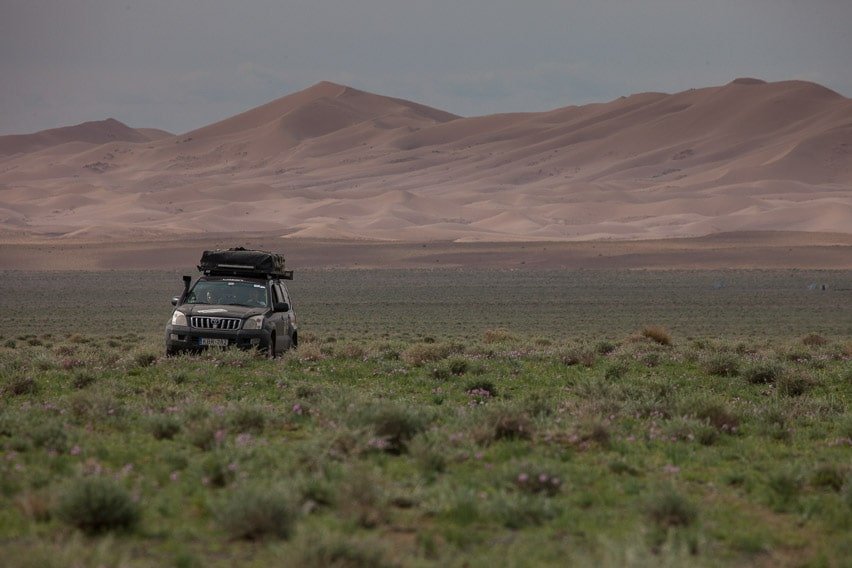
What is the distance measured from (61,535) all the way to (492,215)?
145 m

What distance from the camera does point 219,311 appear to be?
717 inches

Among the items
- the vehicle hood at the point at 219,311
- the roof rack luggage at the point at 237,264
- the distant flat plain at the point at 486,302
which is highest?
the roof rack luggage at the point at 237,264

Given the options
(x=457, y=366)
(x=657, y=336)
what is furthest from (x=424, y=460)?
(x=657, y=336)

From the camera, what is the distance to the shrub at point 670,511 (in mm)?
6863

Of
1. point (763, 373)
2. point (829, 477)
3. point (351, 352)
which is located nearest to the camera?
point (829, 477)

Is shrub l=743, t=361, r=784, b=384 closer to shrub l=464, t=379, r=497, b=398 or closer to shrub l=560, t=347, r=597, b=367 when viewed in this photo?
shrub l=560, t=347, r=597, b=367

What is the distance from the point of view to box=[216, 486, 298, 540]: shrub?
21.0ft

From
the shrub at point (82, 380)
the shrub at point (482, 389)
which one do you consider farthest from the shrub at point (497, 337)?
the shrub at point (82, 380)

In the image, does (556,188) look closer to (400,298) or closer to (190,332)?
(400,298)

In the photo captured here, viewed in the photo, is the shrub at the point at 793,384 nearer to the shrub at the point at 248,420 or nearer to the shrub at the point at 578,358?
the shrub at the point at 578,358

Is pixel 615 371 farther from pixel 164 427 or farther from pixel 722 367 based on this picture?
pixel 164 427

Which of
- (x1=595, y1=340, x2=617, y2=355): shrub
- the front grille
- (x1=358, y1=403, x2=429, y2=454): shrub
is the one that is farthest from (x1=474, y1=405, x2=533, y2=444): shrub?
(x1=595, y1=340, x2=617, y2=355): shrub

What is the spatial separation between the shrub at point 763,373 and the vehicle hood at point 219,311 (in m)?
7.83

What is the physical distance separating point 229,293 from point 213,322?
1.15 metres
